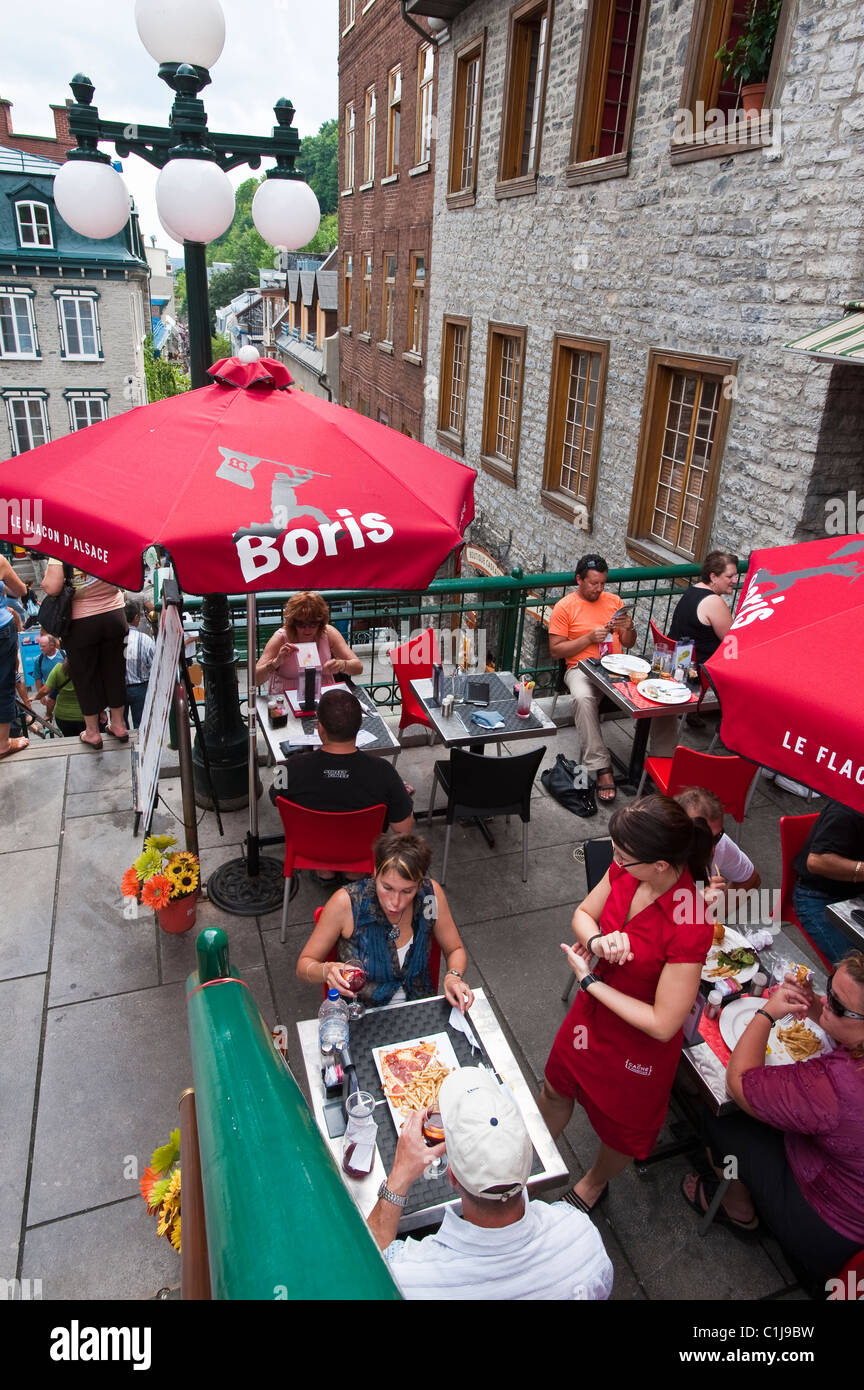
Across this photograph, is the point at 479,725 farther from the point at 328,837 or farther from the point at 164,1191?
the point at 164,1191

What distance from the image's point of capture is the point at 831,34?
22.7 ft

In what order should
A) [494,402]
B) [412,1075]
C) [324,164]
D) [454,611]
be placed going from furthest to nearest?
[324,164] < [494,402] < [454,611] < [412,1075]

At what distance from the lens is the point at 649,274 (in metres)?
9.84

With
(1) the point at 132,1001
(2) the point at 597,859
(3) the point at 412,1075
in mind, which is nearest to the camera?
(3) the point at 412,1075

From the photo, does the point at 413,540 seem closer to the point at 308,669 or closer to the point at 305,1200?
the point at 308,669

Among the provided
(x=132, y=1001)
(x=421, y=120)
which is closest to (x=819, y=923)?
(x=132, y=1001)

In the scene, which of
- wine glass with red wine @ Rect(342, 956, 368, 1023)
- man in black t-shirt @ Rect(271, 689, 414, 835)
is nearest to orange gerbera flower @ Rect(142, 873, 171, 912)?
man in black t-shirt @ Rect(271, 689, 414, 835)

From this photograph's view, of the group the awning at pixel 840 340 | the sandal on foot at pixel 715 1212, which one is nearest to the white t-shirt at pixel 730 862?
the sandal on foot at pixel 715 1212

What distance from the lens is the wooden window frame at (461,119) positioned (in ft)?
46.5

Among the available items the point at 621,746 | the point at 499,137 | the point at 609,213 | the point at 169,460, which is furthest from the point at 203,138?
the point at 499,137

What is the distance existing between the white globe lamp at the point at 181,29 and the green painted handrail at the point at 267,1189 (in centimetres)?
535

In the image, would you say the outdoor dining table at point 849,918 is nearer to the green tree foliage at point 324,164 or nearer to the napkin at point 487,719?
the napkin at point 487,719

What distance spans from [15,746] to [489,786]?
3874 millimetres

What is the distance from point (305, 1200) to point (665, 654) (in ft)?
21.0
